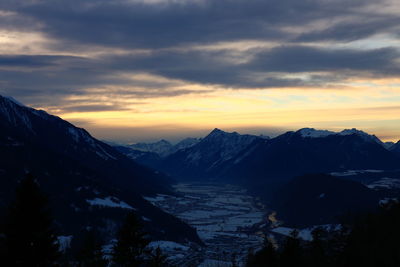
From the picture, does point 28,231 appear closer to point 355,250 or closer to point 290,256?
point 290,256

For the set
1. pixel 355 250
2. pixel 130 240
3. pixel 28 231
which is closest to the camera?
pixel 28 231

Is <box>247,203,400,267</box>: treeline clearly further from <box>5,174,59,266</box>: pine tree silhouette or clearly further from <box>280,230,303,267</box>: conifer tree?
<box>5,174,59,266</box>: pine tree silhouette

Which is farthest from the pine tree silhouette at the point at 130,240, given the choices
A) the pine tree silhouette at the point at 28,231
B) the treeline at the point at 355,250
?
the treeline at the point at 355,250

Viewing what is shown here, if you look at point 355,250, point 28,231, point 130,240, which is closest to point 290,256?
point 355,250

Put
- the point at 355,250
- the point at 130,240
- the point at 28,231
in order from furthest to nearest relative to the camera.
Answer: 1. the point at 355,250
2. the point at 130,240
3. the point at 28,231

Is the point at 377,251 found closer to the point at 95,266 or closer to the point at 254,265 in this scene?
the point at 254,265

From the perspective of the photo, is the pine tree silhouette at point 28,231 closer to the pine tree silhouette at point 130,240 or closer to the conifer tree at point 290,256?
the pine tree silhouette at point 130,240

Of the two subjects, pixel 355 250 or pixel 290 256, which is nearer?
pixel 290 256

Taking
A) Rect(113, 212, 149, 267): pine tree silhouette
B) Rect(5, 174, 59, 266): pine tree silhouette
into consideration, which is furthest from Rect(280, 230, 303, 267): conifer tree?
Rect(5, 174, 59, 266): pine tree silhouette
